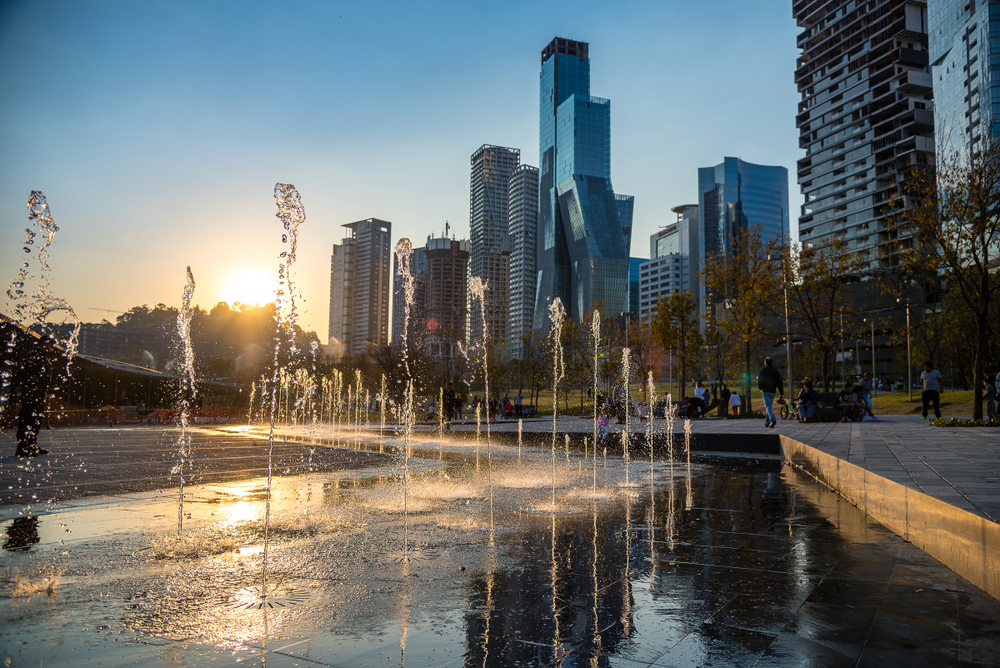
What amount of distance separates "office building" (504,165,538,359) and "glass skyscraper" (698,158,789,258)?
172ft

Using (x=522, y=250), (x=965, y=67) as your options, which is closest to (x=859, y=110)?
(x=965, y=67)

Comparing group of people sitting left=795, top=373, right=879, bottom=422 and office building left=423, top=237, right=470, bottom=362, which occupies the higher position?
office building left=423, top=237, right=470, bottom=362

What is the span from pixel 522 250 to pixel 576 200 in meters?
60.0

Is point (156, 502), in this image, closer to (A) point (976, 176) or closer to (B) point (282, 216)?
(B) point (282, 216)

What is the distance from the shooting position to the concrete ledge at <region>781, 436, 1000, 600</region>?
349 cm

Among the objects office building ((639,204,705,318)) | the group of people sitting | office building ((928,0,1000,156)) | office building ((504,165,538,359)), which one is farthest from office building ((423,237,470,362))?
the group of people sitting

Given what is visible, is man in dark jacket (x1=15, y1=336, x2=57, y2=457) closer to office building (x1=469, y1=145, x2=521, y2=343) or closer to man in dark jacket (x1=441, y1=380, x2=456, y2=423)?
man in dark jacket (x1=441, y1=380, x2=456, y2=423)

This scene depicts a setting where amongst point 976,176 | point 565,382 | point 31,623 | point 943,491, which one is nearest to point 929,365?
point 976,176

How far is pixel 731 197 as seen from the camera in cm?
19162

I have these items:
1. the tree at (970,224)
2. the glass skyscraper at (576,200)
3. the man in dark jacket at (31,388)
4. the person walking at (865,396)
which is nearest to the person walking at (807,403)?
the person walking at (865,396)

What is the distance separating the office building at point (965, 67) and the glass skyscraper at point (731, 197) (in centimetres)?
10835

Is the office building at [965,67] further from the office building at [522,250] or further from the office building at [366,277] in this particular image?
the office building at [366,277]

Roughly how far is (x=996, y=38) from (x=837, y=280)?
62.9 metres

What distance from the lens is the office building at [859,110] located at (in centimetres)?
8725
